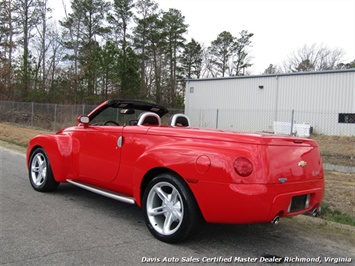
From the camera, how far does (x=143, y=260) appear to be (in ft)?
10.9

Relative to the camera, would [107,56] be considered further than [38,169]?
Yes

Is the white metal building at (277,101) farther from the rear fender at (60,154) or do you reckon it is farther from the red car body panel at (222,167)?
the red car body panel at (222,167)

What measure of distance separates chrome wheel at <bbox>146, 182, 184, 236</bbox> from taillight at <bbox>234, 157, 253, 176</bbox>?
718mm

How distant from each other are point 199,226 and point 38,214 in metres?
2.33

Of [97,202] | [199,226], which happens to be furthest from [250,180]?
[97,202]

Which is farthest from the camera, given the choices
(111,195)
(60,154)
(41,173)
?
(41,173)

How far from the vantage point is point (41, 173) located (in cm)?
582

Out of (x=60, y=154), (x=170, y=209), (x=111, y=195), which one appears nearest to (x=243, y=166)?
(x=170, y=209)

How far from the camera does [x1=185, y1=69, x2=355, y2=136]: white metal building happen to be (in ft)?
72.4

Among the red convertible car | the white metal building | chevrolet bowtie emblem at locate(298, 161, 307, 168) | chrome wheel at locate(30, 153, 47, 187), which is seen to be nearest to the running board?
the red convertible car

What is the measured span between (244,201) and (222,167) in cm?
38

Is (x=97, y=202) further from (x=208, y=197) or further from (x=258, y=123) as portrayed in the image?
(x=258, y=123)

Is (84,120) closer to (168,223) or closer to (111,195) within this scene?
(111,195)

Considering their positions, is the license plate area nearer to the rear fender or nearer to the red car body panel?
the red car body panel
